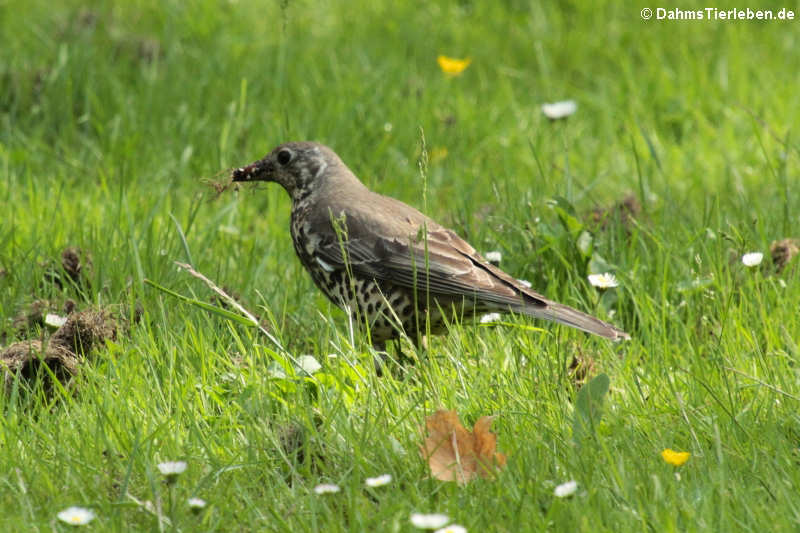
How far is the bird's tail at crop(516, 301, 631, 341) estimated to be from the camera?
4078 mm

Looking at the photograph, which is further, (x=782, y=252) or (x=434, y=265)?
(x=782, y=252)

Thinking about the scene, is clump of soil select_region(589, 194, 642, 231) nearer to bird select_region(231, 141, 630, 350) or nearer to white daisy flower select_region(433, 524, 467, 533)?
bird select_region(231, 141, 630, 350)

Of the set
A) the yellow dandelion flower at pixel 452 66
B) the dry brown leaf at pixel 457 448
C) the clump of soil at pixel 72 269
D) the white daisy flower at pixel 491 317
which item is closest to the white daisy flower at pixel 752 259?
the white daisy flower at pixel 491 317

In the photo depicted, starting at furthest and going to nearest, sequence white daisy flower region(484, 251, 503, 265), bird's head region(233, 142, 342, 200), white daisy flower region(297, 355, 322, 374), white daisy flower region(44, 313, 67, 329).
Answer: bird's head region(233, 142, 342, 200) < white daisy flower region(484, 251, 503, 265) < white daisy flower region(44, 313, 67, 329) < white daisy flower region(297, 355, 322, 374)

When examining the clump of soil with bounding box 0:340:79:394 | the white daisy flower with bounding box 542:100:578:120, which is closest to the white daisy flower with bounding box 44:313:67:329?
the clump of soil with bounding box 0:340:79:394

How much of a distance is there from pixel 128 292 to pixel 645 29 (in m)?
4.95

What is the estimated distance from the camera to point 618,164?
6.70 m

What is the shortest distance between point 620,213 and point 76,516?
315 centimetres

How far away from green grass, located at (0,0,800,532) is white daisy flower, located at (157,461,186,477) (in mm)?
97

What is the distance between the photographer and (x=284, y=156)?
5.19 metres

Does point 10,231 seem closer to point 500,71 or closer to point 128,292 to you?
point 128,292

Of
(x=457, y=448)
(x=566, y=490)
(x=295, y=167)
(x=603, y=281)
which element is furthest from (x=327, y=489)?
(x=295, y=167)

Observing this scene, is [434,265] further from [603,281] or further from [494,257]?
[603,281]

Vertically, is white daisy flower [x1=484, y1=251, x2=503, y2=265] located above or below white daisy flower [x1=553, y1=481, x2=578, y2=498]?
below
